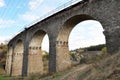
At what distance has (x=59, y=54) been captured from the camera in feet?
60.3

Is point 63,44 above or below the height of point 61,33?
below

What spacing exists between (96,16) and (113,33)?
224cm

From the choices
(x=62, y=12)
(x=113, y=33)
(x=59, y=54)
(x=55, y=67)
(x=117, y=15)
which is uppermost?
(x=62, y=12)

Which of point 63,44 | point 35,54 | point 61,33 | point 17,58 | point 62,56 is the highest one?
point 61,33

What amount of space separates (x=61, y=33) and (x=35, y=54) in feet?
24.3

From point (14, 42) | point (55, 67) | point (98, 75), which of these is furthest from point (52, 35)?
point (14, 42)

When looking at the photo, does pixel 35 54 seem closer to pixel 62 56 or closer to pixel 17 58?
pixel 62 56

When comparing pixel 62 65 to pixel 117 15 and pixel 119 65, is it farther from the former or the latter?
pixel 119 65

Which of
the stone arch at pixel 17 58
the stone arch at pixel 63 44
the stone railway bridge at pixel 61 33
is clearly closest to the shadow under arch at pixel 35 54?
the stone railway bridge at pixel 61 33

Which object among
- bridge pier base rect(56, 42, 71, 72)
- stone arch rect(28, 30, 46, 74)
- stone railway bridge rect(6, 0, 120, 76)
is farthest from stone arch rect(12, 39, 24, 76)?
bridge pier base rect(56, 42, 71, 72)

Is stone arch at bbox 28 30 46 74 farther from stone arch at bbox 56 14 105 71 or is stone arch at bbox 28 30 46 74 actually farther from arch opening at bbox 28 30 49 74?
stone arch at bbox 56 14 105 71

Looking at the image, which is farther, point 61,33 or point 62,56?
point 62,56

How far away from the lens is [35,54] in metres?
24.4

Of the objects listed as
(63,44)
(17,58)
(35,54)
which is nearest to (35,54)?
(35,54)
